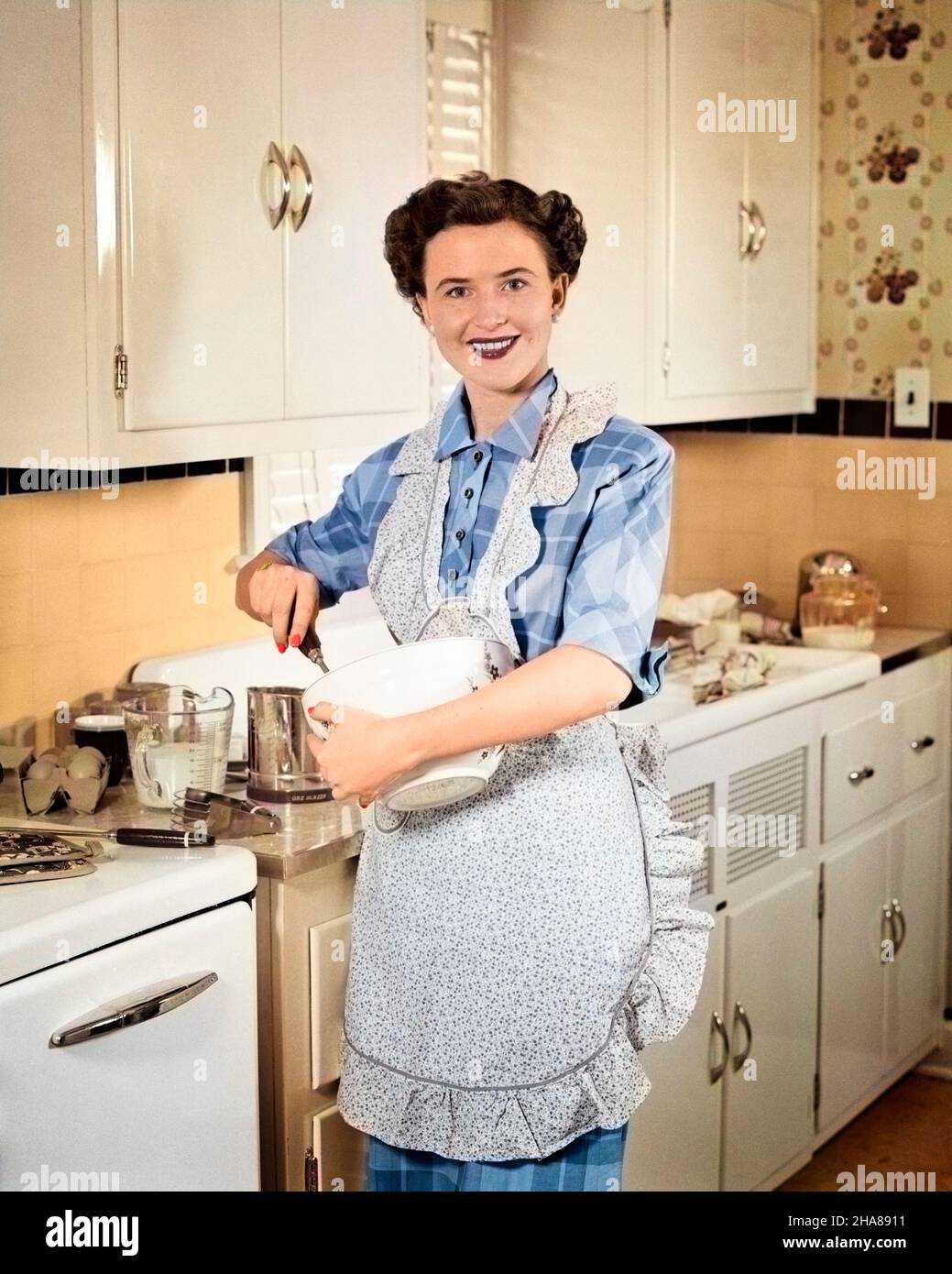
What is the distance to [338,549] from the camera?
2.11 m

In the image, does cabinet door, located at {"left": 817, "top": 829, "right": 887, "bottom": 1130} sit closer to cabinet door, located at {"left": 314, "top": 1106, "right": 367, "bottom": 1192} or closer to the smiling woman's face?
cabinet door, located at {"left": 314, "top": 1106, "right": 367, "bottom": 1192}

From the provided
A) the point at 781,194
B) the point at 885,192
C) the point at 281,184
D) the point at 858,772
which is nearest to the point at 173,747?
the point at 281,184

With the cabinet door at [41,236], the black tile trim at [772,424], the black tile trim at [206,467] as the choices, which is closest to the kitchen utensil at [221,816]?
the cabinet door at [41,236]

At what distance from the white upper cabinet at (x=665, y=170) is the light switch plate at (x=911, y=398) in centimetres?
34

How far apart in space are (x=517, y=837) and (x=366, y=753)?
22 centimetres

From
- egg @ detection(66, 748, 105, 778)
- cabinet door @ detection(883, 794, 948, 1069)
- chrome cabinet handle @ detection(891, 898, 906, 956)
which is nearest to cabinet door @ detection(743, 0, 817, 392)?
cabinet door @ detection(883, 794, 948, 1069)

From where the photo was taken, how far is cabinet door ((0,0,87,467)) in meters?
2.07

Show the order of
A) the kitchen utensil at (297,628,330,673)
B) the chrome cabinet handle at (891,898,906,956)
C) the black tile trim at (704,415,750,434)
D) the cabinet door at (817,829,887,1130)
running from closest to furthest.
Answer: the kitchen utensil at (297,628,330,673), the cabinet door at (817,829,887,1130), the chrome cabinet handle at (891,898,906,956), the black tile trim at (704,415,750,434)

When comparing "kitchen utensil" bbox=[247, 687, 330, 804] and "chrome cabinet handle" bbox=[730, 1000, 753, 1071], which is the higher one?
"kitchen utensil" bbox=[247, 687, 330, 804]

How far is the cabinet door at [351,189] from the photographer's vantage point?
239cm

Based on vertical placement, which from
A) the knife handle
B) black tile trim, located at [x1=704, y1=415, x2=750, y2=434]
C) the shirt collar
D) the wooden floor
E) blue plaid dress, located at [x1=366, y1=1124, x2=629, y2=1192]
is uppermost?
black tile trim, located at [x1=704, y1=415, x2=750, y2=434]

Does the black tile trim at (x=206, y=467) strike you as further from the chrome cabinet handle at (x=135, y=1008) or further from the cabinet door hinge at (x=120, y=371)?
the chrome cabinet handle at (x=135, y=1008)

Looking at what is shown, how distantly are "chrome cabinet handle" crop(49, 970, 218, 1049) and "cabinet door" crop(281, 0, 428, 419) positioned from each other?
88 cm

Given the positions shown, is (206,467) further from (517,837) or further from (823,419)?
(823,419)
